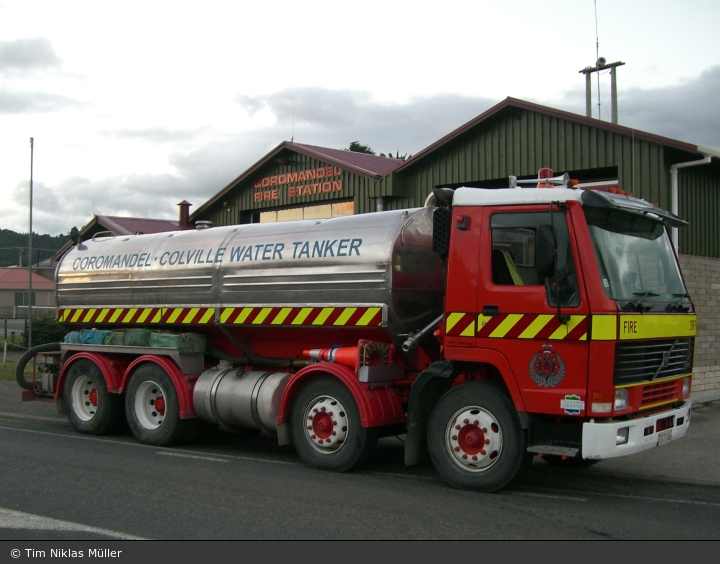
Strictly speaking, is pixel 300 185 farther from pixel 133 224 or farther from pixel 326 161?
pixel 133 224

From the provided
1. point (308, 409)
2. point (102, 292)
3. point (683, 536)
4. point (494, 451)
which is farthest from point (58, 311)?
point (683, 536)

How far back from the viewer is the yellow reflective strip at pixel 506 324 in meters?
7.09

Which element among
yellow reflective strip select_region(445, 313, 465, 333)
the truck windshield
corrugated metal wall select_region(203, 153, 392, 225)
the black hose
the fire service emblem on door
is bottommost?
the black hose

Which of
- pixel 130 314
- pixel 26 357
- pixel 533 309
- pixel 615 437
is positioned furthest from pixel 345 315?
pixel 26 357

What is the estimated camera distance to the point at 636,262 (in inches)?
287

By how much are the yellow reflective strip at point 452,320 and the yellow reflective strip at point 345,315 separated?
47.5 inches

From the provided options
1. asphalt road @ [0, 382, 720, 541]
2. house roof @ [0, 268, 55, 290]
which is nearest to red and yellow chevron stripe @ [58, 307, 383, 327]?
asphalt road @ [0, 382, 720, 541]

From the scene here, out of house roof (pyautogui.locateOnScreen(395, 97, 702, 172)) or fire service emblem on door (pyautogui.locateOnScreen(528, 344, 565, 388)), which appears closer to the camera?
fire service emblem on door (pyautogui.locateOnScreen(528, 344, 565, 388))

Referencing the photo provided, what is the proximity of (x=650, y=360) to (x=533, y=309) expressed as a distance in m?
1.21

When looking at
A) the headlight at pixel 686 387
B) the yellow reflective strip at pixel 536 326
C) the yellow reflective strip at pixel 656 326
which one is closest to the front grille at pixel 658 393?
the headlight at pixel 686 387

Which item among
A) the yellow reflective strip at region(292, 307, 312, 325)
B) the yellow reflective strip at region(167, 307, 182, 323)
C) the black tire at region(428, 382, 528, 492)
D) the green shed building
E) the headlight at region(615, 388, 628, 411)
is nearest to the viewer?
the headlight at region(615, 388, 628, 411)

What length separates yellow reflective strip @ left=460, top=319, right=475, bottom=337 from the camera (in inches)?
290

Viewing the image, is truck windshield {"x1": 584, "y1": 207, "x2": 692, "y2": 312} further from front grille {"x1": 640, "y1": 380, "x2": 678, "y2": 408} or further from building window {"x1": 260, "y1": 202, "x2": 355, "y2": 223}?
building window {"x1": 260, "y1": 202, "x2": 355, "y2": 223}

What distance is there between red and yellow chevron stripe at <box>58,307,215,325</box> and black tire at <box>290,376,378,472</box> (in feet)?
6.68
